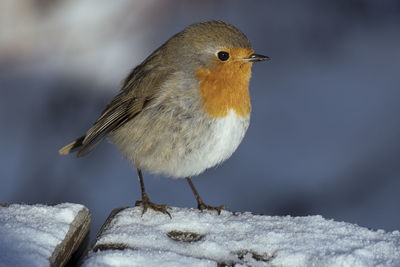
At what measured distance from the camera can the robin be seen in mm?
3230

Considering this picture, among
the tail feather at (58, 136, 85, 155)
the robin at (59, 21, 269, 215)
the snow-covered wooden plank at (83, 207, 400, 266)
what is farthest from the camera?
the tail feather at (58, 136, 85, 155)

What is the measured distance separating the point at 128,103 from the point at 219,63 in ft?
1.62

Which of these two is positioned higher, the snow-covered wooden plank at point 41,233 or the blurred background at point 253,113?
the blurred background at point 253,113

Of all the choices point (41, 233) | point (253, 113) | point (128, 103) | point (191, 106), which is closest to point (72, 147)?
point (128, 103)

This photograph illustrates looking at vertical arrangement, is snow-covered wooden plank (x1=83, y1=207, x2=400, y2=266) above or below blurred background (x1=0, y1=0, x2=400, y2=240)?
below

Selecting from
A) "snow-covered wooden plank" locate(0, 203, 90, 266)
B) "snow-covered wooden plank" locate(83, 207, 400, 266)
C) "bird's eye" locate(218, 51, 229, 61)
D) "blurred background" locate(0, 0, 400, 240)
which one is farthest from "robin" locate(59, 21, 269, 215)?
"blurred background" locate(0, 0, 400, 240)

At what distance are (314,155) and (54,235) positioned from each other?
284 centimetres

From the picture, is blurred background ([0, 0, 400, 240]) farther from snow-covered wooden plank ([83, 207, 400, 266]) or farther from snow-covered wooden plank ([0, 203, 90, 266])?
snow-covered wooden plank ([0, 203, 90, 266])

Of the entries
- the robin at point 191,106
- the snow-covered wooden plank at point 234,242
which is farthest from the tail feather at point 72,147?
the snow-covered wooden plank at point 234,242

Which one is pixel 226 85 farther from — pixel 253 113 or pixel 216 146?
pixel 253 113

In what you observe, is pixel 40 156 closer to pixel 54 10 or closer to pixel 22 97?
pixel 22 97

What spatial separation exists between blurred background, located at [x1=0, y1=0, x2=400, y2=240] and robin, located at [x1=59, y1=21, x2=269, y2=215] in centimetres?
98

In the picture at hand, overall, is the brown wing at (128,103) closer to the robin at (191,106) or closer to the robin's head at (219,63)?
the robin at (191,106)

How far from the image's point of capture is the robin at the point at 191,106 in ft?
10.6
